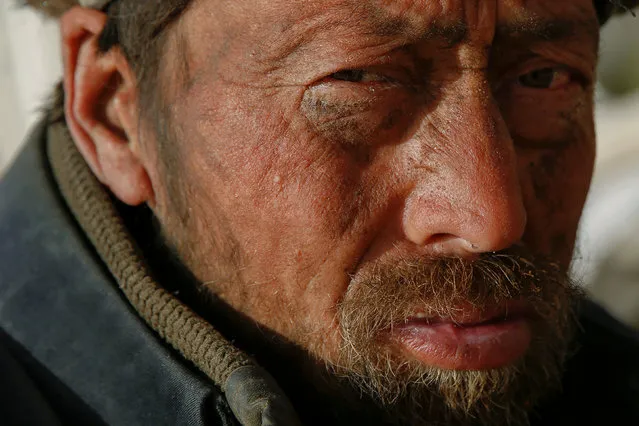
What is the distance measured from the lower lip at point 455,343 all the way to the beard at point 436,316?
2 cm

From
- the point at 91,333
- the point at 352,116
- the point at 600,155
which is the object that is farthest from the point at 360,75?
the point at 600,155

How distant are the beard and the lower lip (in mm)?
25

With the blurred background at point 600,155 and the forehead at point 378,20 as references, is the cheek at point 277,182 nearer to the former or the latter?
the forehead at point 378,20

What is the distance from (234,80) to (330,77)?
9.2 inches

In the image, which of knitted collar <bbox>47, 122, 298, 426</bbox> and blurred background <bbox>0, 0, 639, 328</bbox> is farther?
blurred background <bbox>0, 0, 639, 328</bbox>

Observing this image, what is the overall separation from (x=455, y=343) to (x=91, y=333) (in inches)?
33.0

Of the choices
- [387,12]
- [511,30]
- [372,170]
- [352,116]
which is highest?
[387,12]

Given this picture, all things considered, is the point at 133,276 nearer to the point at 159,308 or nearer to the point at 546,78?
the point at 159,308

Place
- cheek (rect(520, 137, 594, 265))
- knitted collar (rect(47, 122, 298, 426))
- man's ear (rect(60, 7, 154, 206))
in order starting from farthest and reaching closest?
1. man's ear (rect(60, 7, 154, 206))
2. cheek (rect(520, 137, 594, 265))
3. knitted collar (rect(47, 122, 298, 426))

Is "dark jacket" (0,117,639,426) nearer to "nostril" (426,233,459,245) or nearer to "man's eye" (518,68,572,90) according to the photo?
"nostril" (426,233,459,245)

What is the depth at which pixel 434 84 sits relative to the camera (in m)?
2.04

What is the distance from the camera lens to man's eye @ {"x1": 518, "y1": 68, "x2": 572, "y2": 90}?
2223 millimetres

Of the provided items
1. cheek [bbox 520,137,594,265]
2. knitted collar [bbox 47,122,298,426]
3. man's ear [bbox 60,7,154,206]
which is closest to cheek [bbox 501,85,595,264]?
cheek [bbox 520,137,594,265]

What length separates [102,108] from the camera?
94.2 inches
